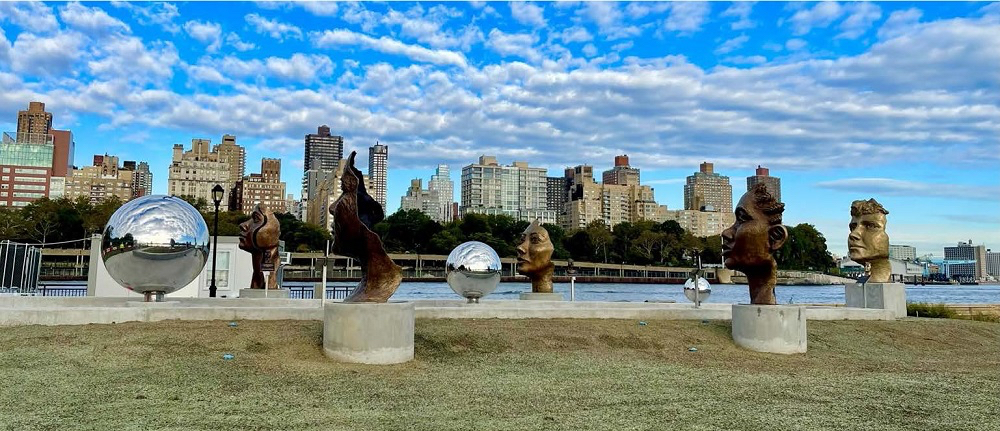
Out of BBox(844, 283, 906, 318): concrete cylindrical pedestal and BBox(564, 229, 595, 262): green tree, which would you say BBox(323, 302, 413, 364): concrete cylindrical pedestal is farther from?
BBox(564, 229, 595, 262): green tree

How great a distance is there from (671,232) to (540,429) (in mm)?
135508

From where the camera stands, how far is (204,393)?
808cm

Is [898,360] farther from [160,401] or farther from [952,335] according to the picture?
[160,401]

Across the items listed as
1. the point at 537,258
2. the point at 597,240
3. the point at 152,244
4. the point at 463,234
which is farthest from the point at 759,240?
the point at 597,240

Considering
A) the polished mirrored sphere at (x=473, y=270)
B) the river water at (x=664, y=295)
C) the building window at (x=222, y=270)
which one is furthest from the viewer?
the river water at (x=664, y=295)

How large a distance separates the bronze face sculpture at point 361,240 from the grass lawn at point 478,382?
3.46 ft

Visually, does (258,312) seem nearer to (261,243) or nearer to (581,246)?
(261,243)

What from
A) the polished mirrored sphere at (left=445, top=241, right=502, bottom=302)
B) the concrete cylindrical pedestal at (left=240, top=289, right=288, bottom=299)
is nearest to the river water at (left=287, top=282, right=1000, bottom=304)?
the concrete cylindrical pedestal at (left=240, top=289, right=288, bottom=299)

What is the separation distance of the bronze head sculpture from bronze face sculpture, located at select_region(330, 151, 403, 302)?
9906 millimetres

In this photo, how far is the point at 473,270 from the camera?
17.0 m

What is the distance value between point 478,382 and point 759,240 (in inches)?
256

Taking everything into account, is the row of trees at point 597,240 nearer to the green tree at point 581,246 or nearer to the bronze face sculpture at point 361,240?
the green tree at point 581,246

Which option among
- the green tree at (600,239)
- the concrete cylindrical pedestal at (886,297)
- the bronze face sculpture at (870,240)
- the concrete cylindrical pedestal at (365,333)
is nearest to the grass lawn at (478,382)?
the concrete cylindrical pedestal at (365,333)

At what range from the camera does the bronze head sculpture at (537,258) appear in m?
20.8
